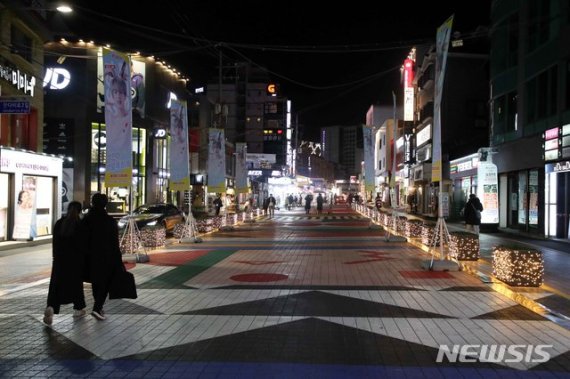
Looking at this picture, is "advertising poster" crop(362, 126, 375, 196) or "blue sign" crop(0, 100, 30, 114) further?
"advertising poster" crop(362, 126, 375, 196)

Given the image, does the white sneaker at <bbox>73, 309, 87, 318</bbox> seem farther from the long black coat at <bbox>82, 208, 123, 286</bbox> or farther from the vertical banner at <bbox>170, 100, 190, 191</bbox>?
the vertical banner at <bbox>170, 100, 190, 191</bbox>

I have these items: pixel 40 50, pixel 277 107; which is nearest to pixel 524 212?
pixel 40 50

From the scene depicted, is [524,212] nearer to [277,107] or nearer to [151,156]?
[151,156]

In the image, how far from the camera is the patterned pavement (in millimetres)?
5758

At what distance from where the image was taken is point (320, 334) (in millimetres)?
7062

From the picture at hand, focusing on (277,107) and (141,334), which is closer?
(141,334)

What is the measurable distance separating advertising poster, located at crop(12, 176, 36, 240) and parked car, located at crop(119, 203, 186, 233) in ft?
11.9

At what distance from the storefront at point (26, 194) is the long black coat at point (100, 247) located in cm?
1156

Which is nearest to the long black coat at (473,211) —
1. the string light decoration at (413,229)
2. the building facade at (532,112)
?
the string light decoration at (413,229)

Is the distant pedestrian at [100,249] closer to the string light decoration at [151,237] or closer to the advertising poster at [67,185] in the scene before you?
the string light decoration at [151,237]

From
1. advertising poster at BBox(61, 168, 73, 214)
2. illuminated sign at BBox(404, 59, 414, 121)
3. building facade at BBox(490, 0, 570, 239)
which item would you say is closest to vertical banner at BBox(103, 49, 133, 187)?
building facade at BBox(490, 0, 570, 239)

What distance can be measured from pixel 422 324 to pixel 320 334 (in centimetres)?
155

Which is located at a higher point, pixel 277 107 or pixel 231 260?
pixel 277 107

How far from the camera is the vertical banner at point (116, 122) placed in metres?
13.7
